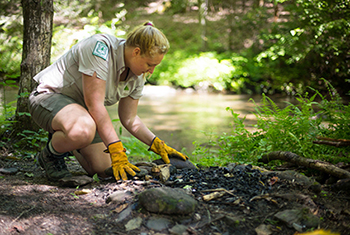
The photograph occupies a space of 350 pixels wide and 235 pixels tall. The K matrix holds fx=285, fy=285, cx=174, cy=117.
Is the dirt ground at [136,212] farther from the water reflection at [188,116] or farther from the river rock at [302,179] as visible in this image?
the water reflection at [188,116]

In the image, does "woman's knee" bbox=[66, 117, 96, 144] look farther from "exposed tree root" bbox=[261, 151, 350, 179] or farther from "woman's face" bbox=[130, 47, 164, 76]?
"exposed tree root" bbox=[261, 151, 350, 179]

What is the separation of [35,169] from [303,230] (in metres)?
2.16

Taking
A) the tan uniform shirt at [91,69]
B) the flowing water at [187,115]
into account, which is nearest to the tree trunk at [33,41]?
the flowing water at [187,115]

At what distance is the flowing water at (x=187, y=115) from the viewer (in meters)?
4.43

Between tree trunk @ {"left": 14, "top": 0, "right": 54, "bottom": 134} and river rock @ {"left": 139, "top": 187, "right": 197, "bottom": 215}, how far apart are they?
5.97 feet

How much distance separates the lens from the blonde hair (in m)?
1.98

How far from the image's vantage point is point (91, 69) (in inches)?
76.5

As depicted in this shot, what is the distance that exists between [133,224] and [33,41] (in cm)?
219

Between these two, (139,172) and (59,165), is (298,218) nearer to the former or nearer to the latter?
(139,172)

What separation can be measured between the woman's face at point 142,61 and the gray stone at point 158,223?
3.54 ft

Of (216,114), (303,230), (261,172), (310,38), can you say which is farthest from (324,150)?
(310,38)

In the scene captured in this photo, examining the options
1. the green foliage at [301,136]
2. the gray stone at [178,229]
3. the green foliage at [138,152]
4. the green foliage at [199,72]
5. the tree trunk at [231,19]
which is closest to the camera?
the gray stone at [178,229]

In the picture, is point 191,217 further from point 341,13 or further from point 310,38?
point 310,38

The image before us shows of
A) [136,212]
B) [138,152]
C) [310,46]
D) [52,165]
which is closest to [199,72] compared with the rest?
[310,46]
